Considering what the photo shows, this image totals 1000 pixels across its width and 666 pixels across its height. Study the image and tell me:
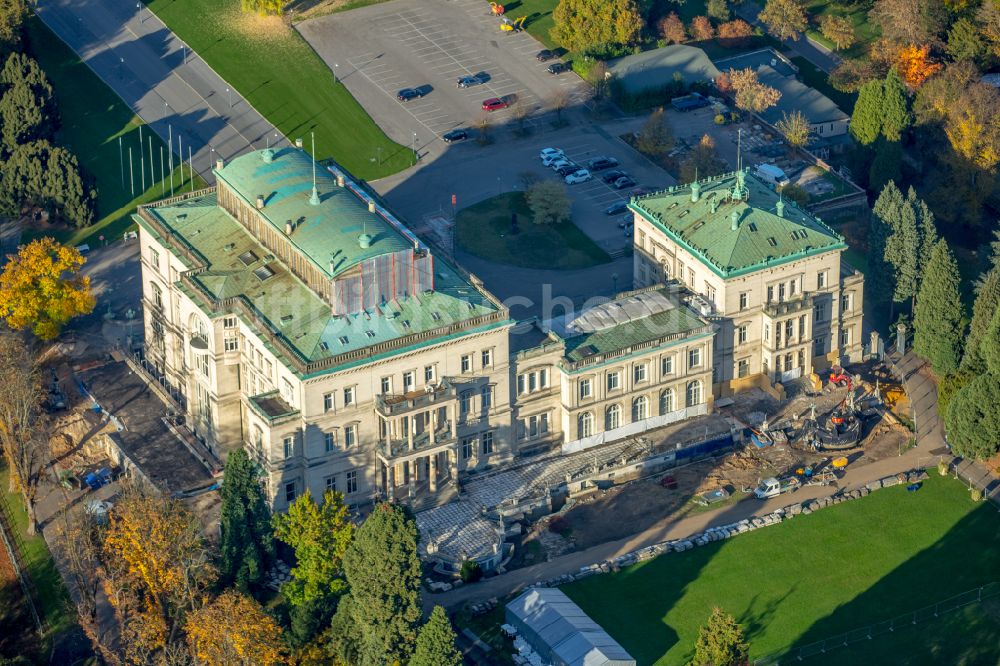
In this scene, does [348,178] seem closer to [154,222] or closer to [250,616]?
[154,222]

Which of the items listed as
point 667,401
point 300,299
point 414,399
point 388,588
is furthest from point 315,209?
point 388,588

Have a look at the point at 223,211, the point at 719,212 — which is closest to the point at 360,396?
the point at 223,211

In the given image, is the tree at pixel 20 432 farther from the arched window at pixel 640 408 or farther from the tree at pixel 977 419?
the tree at pixel 977 419

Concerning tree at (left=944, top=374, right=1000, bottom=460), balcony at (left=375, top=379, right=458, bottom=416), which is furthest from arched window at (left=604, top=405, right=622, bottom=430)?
tree at (left=944, top=374, right=1000, bottom=460)

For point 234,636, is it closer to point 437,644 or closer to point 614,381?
point 437,644

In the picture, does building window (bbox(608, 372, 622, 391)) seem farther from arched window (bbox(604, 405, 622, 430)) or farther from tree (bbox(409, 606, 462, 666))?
tree (bbox(409, 606, 462, 666))

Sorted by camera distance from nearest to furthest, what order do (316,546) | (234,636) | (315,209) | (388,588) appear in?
(388,588) → (234,636) → (316,546) → (315,209)
